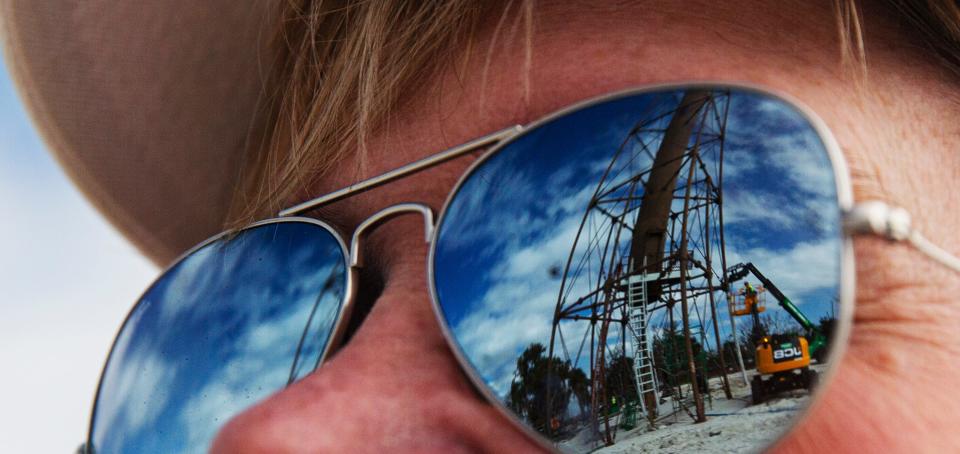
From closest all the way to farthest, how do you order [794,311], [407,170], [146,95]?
[794,311], [407,170], [146,95]

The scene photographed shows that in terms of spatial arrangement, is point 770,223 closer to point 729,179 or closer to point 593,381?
point 729,179

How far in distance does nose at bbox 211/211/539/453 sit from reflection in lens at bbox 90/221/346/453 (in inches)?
5.0

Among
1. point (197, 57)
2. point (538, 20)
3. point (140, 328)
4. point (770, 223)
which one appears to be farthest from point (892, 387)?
point (197, 57)

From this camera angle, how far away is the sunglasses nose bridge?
886 mm

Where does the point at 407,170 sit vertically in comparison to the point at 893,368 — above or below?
above

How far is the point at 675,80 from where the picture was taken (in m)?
0.77

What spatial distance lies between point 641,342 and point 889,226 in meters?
0.23

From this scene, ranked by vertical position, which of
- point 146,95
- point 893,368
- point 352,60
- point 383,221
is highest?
point 146,95

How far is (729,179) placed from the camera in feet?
2.12

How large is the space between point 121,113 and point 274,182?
1.21 ft

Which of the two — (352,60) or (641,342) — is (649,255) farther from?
(352,60)

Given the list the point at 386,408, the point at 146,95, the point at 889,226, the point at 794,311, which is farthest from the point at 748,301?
the point at 146,95

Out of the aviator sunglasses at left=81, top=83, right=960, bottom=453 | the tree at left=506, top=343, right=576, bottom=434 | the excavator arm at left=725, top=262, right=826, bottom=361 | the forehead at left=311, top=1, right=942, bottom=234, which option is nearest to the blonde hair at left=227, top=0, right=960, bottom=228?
the forehead at left=311, top=1, right=942, bottom=234

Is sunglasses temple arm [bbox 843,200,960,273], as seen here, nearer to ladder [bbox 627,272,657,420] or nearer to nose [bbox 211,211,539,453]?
ladder [bbox 627,272,657,420]
